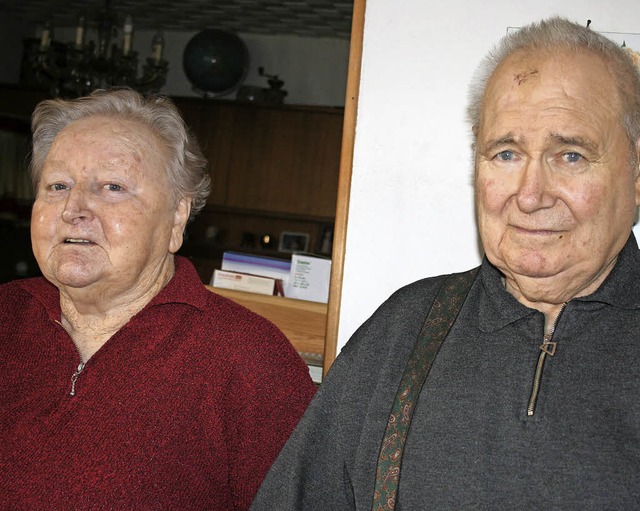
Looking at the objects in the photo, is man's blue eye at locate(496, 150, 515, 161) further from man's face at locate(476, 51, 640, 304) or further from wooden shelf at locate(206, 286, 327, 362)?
wooden shelf at locate(206, 286, 327, 362)

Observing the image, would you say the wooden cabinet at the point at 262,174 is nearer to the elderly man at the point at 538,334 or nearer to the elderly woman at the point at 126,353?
the elderly woman at the point at 126,353

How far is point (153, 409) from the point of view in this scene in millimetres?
1630

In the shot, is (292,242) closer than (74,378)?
No

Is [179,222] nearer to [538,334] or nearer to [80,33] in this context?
[538,334]

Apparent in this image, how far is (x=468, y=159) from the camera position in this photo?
1.92 m

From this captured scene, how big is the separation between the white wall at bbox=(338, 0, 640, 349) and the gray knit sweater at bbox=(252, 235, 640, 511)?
0.47m

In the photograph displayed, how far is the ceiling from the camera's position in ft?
19.5

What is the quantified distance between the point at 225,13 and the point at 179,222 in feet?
15.7

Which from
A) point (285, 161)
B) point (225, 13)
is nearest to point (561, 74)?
point (285, 161)

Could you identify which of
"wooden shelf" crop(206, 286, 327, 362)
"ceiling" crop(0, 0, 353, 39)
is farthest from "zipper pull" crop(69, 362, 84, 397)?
"ceiling" crop(0, 0, 353, 39)

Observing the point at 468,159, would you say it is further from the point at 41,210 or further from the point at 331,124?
the point at 331,124

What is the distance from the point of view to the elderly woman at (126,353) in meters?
1.60

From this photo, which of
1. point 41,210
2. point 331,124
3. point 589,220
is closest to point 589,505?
point 589,220

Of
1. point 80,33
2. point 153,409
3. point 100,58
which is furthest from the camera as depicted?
point 100,58
